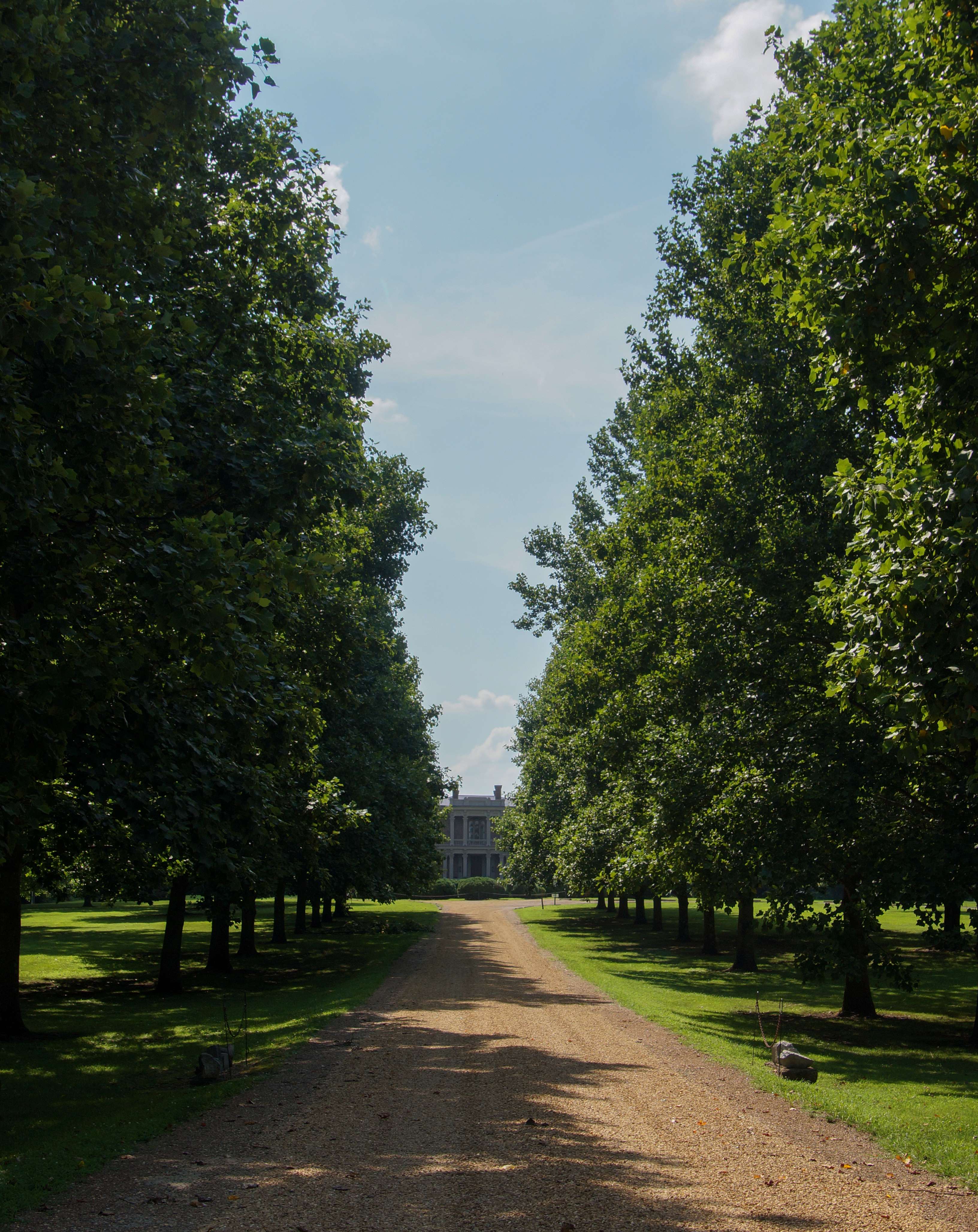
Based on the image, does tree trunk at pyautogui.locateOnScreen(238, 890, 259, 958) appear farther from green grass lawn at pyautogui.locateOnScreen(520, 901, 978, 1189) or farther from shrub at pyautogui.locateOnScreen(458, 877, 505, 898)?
shrub at pyautogui.locateOnScreen(458, 877, 505, 898)

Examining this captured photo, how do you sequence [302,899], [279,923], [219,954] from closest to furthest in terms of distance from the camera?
[219,954] → [279,923] → [302,899]

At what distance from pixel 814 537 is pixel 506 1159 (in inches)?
459

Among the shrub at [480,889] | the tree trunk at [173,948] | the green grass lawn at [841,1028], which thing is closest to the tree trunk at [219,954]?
the tree trunk at [173,948]

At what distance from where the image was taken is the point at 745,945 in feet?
95.6

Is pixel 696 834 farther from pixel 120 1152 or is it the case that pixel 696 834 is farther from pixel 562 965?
pixel 562 965

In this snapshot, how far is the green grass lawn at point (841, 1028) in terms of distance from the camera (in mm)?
10305

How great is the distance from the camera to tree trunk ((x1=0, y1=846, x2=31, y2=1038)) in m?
16.8

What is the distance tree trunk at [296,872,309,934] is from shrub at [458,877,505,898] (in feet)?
170

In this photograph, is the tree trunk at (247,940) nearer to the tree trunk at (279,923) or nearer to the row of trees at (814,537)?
the tree trunk at (279,923)

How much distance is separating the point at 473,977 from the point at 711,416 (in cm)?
1582

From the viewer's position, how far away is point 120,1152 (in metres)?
8.81

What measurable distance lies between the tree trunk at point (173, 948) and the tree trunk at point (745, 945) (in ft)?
51.2

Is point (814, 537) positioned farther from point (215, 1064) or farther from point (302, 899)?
point (302, 899)

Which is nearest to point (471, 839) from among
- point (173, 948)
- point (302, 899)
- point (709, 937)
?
point (302, 899)
